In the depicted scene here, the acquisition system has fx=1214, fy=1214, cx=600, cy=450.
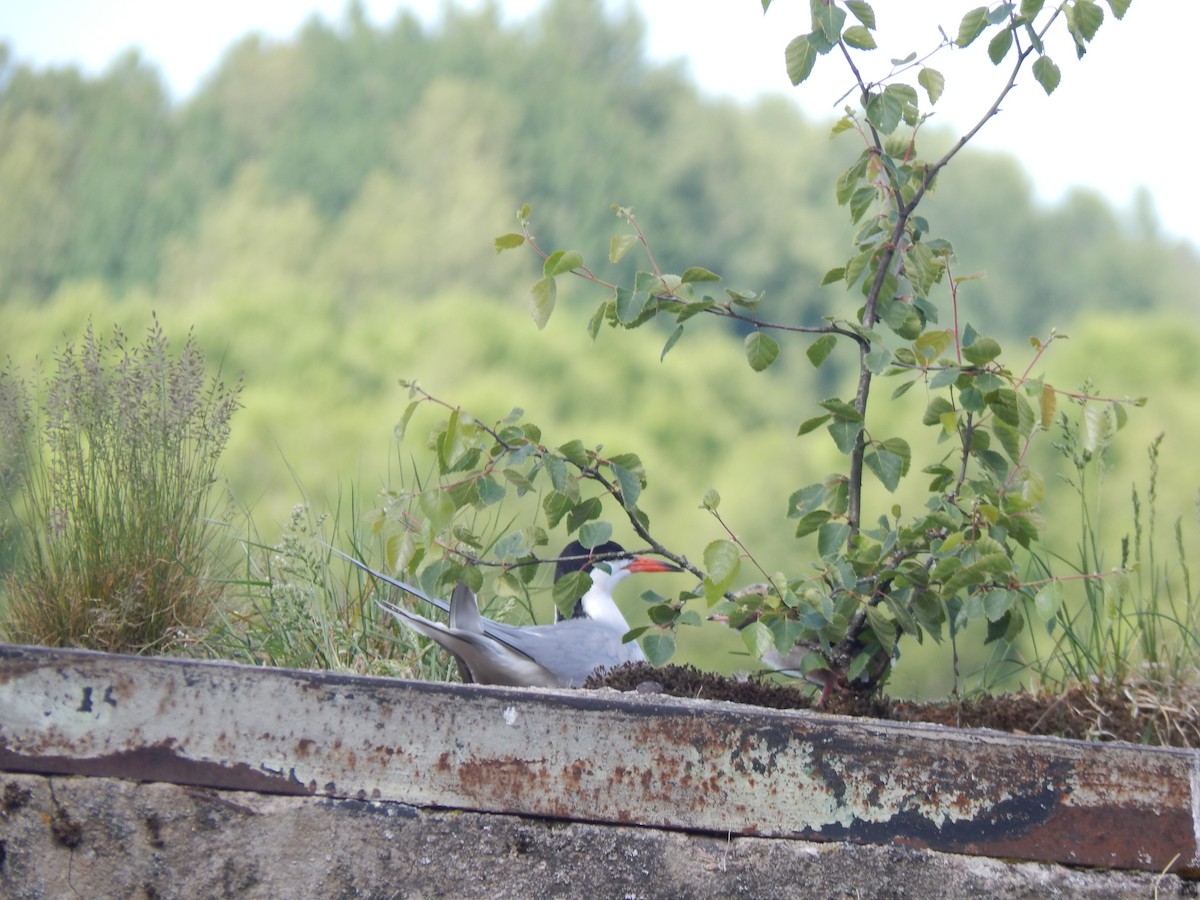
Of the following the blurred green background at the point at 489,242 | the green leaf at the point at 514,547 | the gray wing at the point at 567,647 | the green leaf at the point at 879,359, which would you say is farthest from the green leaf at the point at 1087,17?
the blurred green background at the point at 489,242

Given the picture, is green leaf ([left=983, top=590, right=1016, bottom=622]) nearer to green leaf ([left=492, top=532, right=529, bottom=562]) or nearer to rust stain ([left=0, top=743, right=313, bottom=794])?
green leaf ([left=492, top=532, right=529, bottom=562])

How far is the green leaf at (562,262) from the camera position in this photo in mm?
1666

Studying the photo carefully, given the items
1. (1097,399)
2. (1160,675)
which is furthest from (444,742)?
(1160,675)

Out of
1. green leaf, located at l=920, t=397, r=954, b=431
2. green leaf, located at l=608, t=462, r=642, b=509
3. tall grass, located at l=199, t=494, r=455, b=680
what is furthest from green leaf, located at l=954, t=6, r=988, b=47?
tall grass, located at l=199, t=494, r=455, b=680

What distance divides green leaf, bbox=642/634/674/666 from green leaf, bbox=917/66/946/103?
94 centimetres

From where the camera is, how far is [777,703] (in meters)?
1.92

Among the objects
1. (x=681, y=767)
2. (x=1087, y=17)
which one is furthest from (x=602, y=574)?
(x=1087, y=17)

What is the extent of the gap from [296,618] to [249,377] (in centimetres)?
1069

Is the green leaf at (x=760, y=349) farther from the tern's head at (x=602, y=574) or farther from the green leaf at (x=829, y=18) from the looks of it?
the tern's head at (x=602, y=574)

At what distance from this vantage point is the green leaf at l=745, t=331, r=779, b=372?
1.79 m

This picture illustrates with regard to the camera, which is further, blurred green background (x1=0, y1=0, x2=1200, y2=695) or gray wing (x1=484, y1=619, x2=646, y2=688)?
blurred green background (x1=0, y1=0, x2=1200, y2=695)

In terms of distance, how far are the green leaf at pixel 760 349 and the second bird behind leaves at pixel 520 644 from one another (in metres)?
0.35

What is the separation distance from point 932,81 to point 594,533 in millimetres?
877

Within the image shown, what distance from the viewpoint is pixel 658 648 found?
1.77m
